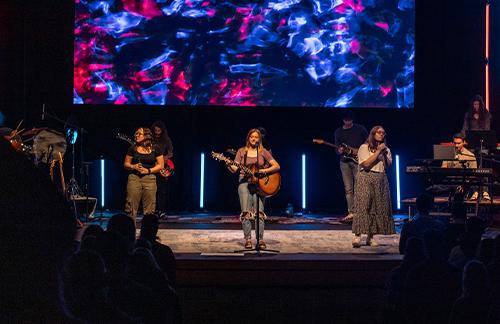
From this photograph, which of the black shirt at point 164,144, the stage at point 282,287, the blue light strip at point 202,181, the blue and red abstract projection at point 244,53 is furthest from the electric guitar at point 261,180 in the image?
the blue light strip at point 202,181

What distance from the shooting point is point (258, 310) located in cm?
596

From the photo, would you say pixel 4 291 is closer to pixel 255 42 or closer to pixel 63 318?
pixel 63 318

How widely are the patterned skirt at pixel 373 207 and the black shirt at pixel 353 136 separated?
117 inches

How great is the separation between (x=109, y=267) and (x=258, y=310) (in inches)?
120

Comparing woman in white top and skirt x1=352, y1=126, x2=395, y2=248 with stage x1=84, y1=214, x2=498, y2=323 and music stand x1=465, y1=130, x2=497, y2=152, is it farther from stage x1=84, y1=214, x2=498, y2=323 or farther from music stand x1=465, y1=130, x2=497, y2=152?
music stand x1=465, y1=130, x2=497, y2=152

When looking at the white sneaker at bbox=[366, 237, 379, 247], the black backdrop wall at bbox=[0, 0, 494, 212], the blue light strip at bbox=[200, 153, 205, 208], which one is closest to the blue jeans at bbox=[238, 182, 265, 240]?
the white sneaker at bbox=[366, 237, 379, 247]

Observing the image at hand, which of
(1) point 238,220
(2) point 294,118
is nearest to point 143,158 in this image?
(1) point 238,220

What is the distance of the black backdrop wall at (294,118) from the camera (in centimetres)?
1214

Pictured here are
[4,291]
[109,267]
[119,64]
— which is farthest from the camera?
[119,64]

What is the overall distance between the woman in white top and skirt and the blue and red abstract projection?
4741 mm

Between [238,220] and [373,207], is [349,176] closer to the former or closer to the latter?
[238,220]

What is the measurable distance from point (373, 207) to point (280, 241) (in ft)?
4.38

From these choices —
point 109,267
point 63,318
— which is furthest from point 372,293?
point 63,318

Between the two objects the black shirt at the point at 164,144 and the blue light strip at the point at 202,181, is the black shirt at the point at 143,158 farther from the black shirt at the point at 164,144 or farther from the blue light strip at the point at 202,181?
the blue light strip at the point at 202,181
